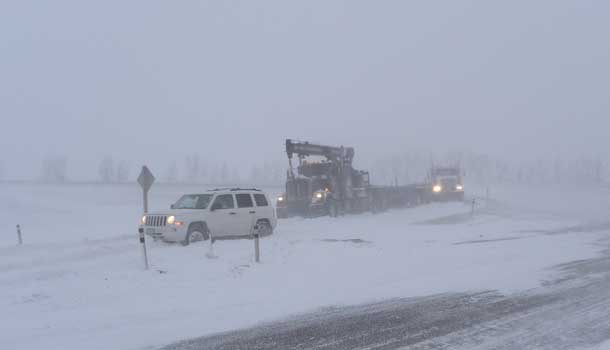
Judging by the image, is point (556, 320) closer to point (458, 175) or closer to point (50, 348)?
point (50, 348)

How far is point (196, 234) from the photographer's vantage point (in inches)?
608

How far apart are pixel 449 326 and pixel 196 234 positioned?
9.49m

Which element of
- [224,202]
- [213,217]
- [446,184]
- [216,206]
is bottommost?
[213,217]

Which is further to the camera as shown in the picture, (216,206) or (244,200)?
(244,200)

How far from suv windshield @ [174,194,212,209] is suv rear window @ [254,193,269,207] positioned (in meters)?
1.80

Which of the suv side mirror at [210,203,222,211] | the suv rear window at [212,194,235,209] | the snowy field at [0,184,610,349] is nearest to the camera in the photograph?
the snowy field at [0,184,610,349]

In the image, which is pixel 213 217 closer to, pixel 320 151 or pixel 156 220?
pixel 156 220

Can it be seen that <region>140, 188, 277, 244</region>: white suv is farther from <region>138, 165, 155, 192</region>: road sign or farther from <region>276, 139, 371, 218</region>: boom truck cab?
<region>276, 139, 371, 218</region>: boom truck cab

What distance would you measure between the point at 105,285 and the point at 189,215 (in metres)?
5.17

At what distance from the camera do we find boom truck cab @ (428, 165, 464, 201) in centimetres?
3897

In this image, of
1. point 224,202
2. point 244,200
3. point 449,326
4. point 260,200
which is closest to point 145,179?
point 224,202

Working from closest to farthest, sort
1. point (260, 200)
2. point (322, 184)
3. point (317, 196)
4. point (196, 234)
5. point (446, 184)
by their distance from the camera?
point (196, 234) < point (260, 200) < point (317, 196) < point (322, 184) < point (446, 184)

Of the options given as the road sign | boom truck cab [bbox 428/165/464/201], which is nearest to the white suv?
the road sign

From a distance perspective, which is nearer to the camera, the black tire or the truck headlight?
the truck headlight
